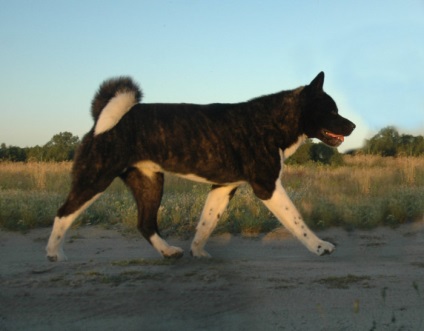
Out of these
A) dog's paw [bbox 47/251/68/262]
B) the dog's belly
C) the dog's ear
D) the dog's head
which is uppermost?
the dog's ear

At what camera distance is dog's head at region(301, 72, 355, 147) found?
648 cm

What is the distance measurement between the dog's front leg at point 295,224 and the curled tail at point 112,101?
190 cm

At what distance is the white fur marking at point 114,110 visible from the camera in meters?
5.95

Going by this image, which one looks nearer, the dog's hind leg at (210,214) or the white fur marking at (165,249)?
the white fur marking at (165,249)

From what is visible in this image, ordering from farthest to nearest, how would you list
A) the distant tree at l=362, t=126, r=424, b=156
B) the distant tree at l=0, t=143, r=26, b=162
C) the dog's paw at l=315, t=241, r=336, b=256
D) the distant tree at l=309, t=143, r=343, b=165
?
the distant tree at l=0, t=143, r=26, b=162 → the distant tree at l=362, t=126, r=424, b=156 → the distant tree at l=309, t=143, r=343, b=165 → the dog's paw at l=315, t=241, r=336, b=256

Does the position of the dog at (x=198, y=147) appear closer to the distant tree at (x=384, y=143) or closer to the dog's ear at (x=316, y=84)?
the dog's ear at (x=316, y=84)

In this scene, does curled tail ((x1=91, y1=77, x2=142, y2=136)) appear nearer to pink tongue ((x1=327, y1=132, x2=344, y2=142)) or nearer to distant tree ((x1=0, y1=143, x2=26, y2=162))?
pink tongue ((x1=327, y1=132, x2=344, y2=142))

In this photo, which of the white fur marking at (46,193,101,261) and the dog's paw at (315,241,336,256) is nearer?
the dog's paw at (315,241,336,256)

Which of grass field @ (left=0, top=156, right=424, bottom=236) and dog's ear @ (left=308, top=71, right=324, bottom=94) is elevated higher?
dog's ear @ (left=308, top=71, right=324, bottom=94)

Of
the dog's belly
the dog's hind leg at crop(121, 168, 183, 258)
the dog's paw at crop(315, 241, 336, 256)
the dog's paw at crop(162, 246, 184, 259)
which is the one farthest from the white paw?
the dog's paw at crop(315, 241, 336, 256)

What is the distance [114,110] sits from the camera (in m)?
6.04

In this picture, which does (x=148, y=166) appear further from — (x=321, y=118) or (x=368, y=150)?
(x=368, y=150)

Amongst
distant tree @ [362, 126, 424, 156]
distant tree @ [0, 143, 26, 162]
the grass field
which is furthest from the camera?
distant tree @ [0, 143, 26, 162]

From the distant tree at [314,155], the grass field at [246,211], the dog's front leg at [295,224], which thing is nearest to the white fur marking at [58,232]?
the dog's front leg at [295,224]
